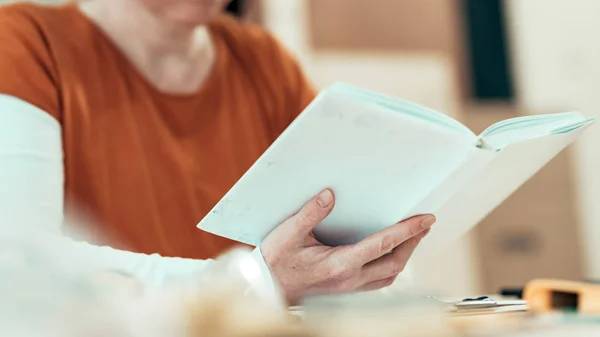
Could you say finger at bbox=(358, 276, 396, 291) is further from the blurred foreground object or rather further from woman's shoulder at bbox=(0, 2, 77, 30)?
woman's shoulder at bbox=(0, 2, 77, 30)

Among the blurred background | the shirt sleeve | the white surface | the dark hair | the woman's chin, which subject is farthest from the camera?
the white surface

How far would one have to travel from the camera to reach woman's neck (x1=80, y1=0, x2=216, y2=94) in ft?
2.76

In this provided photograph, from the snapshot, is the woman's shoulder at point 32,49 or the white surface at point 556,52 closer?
the woman's shoulder at point 32,49

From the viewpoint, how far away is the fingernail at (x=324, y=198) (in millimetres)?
546

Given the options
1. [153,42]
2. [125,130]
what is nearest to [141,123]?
[125,130]

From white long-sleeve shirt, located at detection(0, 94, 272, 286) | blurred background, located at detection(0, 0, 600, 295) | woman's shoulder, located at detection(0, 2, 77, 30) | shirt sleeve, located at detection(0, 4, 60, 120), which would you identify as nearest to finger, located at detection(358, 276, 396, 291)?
white long-sleeve shirt, located at detection(0, 94, 272, 286)

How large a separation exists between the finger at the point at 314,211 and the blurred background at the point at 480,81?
3.39 ft

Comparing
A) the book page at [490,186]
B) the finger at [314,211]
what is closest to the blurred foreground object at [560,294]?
the book page at [490,186]

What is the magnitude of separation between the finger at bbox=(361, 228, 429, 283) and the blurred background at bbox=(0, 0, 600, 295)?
0.92 meters

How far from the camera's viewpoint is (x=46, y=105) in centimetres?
71

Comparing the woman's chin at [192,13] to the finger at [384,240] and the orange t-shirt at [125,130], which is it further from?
the finger at [384,240]

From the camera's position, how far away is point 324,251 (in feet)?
1.99

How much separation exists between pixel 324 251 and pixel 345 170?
0.36 feet

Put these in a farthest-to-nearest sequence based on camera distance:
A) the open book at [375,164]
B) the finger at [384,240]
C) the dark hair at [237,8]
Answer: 1. the dark hair at [237,8]
2. the finger at [384,240]
3. the open book at [375,164]
